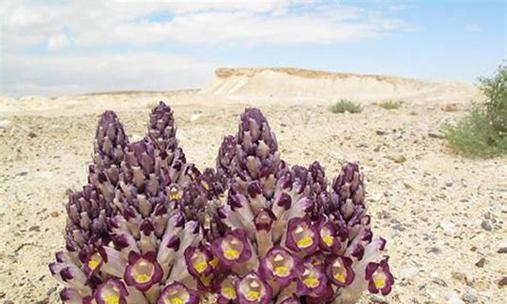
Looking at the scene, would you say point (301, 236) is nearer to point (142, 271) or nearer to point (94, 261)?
point (142, 271)

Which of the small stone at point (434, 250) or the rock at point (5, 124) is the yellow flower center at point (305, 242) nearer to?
the small stone at point (434, 250)

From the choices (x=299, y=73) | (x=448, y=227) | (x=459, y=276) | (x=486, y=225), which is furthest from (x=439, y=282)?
(x=299, y=73)

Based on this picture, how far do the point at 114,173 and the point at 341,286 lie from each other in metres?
1.34

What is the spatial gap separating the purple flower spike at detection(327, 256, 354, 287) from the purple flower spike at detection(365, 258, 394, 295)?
0.14 m

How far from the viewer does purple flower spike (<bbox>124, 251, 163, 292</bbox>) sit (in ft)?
9.42

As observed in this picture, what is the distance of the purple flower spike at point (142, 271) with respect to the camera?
2871 mm

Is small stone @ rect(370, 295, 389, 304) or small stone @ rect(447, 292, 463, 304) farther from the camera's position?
small stone @ rect(447, 292, 463, 304)

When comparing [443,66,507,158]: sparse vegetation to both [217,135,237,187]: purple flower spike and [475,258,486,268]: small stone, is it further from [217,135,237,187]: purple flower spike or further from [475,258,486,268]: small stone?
[217,135,237,187]: purple flower spike

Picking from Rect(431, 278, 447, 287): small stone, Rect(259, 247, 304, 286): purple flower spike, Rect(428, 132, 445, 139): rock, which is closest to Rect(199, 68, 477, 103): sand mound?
Rect(428, 132, 445, 139): rock

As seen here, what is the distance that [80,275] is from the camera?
3260 mm

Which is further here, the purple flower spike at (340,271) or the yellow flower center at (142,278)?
the purple flower spike at (340,271)

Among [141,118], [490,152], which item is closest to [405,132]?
[490,152]

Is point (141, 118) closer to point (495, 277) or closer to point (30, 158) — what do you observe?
point (30, 158)

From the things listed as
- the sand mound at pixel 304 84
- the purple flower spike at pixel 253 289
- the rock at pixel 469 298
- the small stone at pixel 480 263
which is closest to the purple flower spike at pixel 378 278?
the purple flower spike at pixel 253 289
